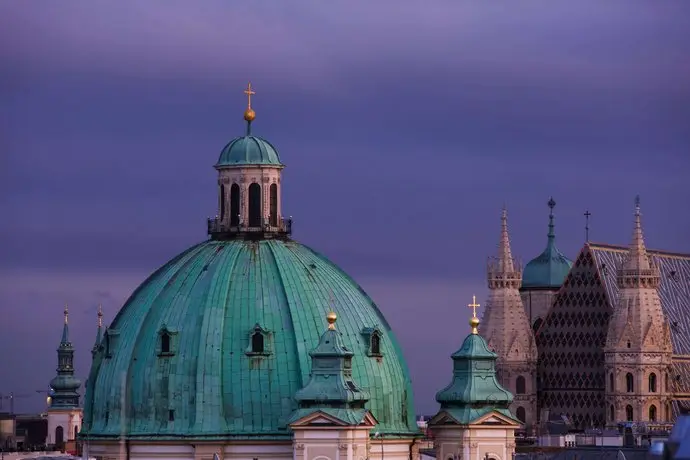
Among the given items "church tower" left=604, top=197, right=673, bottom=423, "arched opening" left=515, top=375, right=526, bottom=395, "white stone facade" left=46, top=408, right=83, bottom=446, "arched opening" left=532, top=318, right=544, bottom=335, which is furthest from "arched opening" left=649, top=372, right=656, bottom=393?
"white stone facade" left=46, top=408, right=83, bottom=446

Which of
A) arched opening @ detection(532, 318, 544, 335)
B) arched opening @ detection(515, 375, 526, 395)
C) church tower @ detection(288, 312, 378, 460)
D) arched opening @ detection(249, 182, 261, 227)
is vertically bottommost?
church tower @ detection(288, 312, 378, 460)

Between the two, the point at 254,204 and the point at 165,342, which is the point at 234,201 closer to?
the point at 254,204

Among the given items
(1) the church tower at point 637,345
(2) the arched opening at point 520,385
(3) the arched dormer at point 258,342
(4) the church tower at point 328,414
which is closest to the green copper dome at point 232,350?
(3) the arched dormer at point 258,342

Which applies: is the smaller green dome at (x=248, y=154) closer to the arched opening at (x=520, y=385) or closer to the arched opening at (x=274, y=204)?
the arched opening at (x=274, y=204)

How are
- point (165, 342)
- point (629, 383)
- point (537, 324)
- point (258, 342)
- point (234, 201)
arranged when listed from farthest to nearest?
point (537, 324), point (629, 383), point (234, 201), point (165, 342), point (258, 342)

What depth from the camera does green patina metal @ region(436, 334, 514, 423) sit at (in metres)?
94.2

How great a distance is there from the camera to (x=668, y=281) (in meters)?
184

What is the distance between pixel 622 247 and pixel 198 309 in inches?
3745

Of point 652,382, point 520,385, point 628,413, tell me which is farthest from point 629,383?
point 520,385

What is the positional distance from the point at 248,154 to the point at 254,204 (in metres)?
1.66

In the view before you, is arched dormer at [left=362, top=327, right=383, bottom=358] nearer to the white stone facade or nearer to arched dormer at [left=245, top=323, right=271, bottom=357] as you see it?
arched dormer at [left=245, top=323, right=271, bottom=357]

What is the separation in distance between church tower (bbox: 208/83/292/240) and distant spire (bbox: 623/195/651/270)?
8246 cm

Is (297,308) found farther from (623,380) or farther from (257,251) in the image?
(623,380)

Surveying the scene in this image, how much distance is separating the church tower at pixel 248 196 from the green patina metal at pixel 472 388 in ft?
24.0
